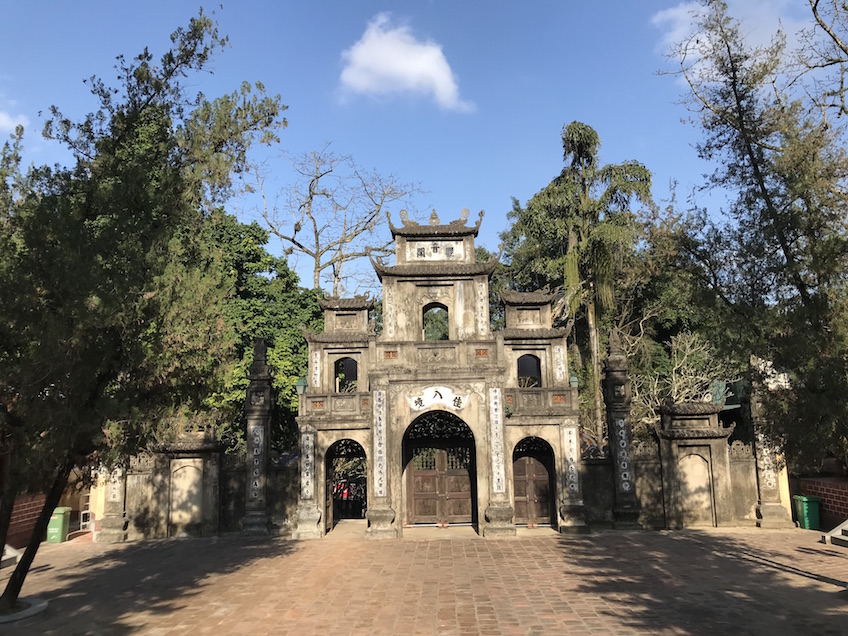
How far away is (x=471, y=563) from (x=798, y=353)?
25.0ft

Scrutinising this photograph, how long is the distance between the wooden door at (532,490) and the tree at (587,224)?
802 centimetres

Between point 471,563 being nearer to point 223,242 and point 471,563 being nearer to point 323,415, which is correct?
point 323,415

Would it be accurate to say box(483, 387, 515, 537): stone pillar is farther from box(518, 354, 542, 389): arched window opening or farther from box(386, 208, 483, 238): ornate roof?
box(518, 354, 542, 389): arched window opening

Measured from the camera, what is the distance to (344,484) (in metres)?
22.6

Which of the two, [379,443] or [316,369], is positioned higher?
[316,369]

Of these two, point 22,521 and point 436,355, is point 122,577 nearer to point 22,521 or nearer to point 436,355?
point 22,521

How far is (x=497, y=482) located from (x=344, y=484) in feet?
26.0

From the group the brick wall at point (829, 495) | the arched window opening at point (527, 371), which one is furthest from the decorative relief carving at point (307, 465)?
the brick wall at point (829, 495)

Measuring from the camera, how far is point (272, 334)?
24.2 metres

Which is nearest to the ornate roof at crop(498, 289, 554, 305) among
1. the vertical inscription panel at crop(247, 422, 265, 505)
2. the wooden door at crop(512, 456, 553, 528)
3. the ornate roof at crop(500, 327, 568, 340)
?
the ornate roof at crop(500, 327, 568, 340)

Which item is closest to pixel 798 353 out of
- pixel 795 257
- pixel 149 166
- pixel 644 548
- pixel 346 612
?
pixel 795 257

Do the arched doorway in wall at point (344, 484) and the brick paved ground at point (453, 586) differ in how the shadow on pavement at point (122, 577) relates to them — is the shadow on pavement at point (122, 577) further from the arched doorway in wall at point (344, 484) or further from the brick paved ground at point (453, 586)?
the arched doorway in wall at point (344, 484)

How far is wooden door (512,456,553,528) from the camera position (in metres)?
18.1

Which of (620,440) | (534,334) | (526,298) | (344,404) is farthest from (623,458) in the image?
(344,404)
